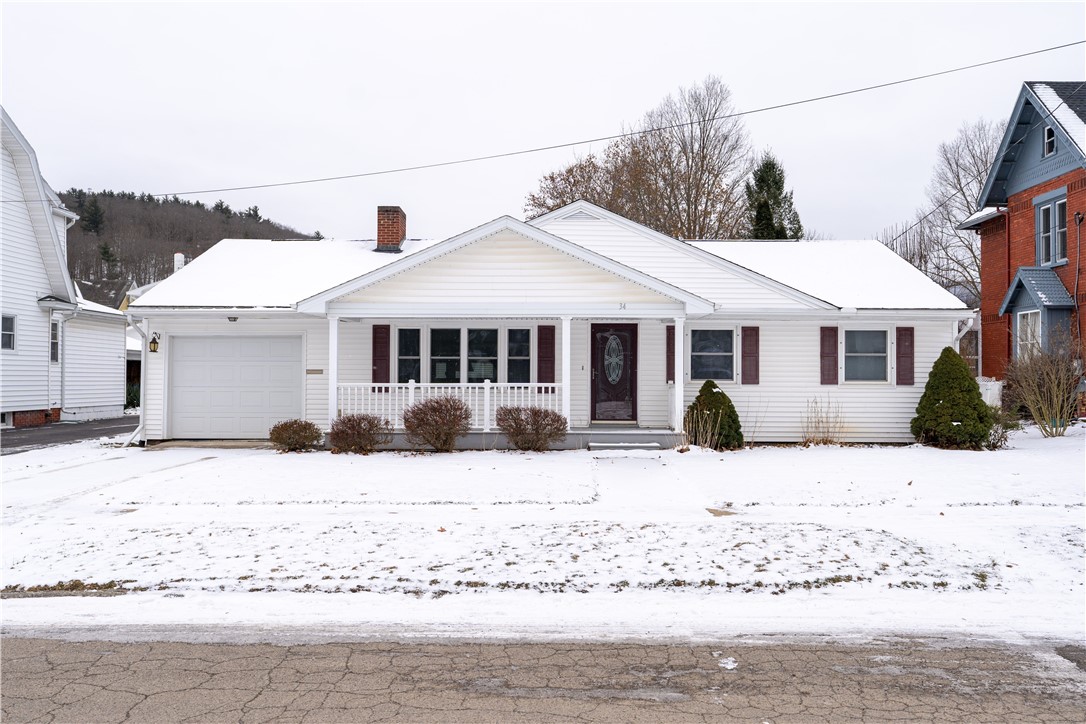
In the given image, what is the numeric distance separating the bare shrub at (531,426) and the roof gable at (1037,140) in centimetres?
1475

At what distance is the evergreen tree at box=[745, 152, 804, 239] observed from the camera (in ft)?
86.3

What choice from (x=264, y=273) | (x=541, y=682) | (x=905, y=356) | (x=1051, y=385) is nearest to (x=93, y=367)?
(x=264, y=273)

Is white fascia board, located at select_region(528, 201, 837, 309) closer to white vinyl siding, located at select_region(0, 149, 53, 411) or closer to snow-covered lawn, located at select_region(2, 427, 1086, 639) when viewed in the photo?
snow-covered lawn, located at select_region(2, 427, 1086, 639)

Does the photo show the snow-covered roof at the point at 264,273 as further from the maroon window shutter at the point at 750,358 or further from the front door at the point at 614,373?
the maroon window shutter at the point at 750,358

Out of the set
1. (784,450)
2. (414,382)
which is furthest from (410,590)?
(784,450)

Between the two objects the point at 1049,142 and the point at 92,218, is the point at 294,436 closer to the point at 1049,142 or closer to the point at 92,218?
the point at 1049,142

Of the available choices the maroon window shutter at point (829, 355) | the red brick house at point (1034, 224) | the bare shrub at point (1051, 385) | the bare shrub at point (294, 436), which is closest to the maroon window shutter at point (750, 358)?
the maroon window shutter at point (829, 355)

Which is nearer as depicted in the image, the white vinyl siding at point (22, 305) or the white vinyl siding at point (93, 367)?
the white vinyl siding at point (22, 305)

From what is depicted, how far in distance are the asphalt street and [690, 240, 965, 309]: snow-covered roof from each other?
11.4 m

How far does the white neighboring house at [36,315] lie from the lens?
1923cm

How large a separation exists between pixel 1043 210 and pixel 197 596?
74.4ft

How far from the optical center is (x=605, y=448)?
13406 millimetres

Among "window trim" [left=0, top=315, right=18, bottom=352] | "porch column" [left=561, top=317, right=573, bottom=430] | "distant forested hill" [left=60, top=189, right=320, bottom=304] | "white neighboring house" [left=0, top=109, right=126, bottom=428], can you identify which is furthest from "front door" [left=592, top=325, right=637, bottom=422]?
"distant forested hill" [left=60, top=189, right=320, bottom=304]

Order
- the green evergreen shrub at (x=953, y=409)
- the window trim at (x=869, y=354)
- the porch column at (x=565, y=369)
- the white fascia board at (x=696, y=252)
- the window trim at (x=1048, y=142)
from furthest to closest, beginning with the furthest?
the window trim at (x=1048, y=142) → the window trim at (x=869, y=354) → the white fascia board at (x=696, y=252) → the porch column at (x=565, y=369) → the green evergreen shrub at (x=953, y=409)
